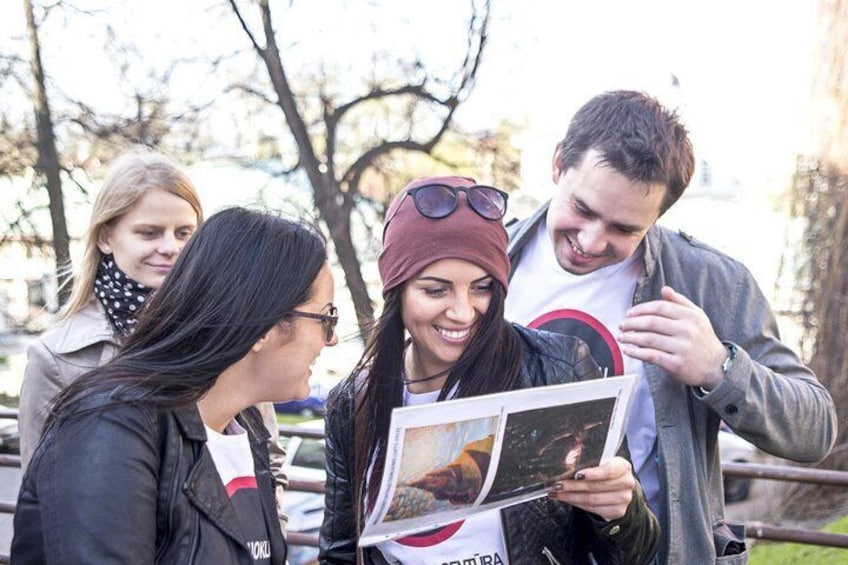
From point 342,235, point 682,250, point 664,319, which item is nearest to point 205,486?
point 664,319

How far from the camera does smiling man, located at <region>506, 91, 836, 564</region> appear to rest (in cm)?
198

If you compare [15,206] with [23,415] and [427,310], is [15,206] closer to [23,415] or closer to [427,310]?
[23,415]

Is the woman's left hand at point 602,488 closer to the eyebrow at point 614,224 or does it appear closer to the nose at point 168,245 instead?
the eyebrow at point 614,224

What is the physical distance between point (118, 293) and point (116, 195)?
0.97 feet

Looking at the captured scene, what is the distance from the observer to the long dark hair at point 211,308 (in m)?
1.58

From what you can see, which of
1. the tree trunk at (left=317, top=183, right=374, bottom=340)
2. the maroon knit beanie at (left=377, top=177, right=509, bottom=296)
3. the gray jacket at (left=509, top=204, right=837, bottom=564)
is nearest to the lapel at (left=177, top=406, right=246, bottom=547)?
the maroon knit beanie at (left=377, top=177, right=509, bottom=296)

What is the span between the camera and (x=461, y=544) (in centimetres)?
189

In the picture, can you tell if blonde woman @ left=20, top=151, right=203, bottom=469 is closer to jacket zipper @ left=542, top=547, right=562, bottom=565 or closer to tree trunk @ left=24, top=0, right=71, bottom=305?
jacket zipper @ left=542, top=547, right=562, bottom=565

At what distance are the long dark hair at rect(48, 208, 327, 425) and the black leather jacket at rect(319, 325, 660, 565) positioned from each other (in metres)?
0.46

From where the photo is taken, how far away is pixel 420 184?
80.5 inches

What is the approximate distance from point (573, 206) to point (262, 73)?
7972 mm

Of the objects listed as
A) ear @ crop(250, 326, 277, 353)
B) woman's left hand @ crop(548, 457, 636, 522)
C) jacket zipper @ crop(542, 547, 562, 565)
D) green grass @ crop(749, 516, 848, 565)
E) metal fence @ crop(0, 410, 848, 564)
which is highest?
ear @ crop(250, 326, 277, 353)

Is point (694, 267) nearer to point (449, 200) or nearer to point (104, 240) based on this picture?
point (449, 200)

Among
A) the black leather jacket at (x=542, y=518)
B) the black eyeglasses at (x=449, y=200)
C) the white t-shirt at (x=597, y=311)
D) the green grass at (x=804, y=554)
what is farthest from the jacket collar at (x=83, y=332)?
the green grass at (x=804, y=554)
